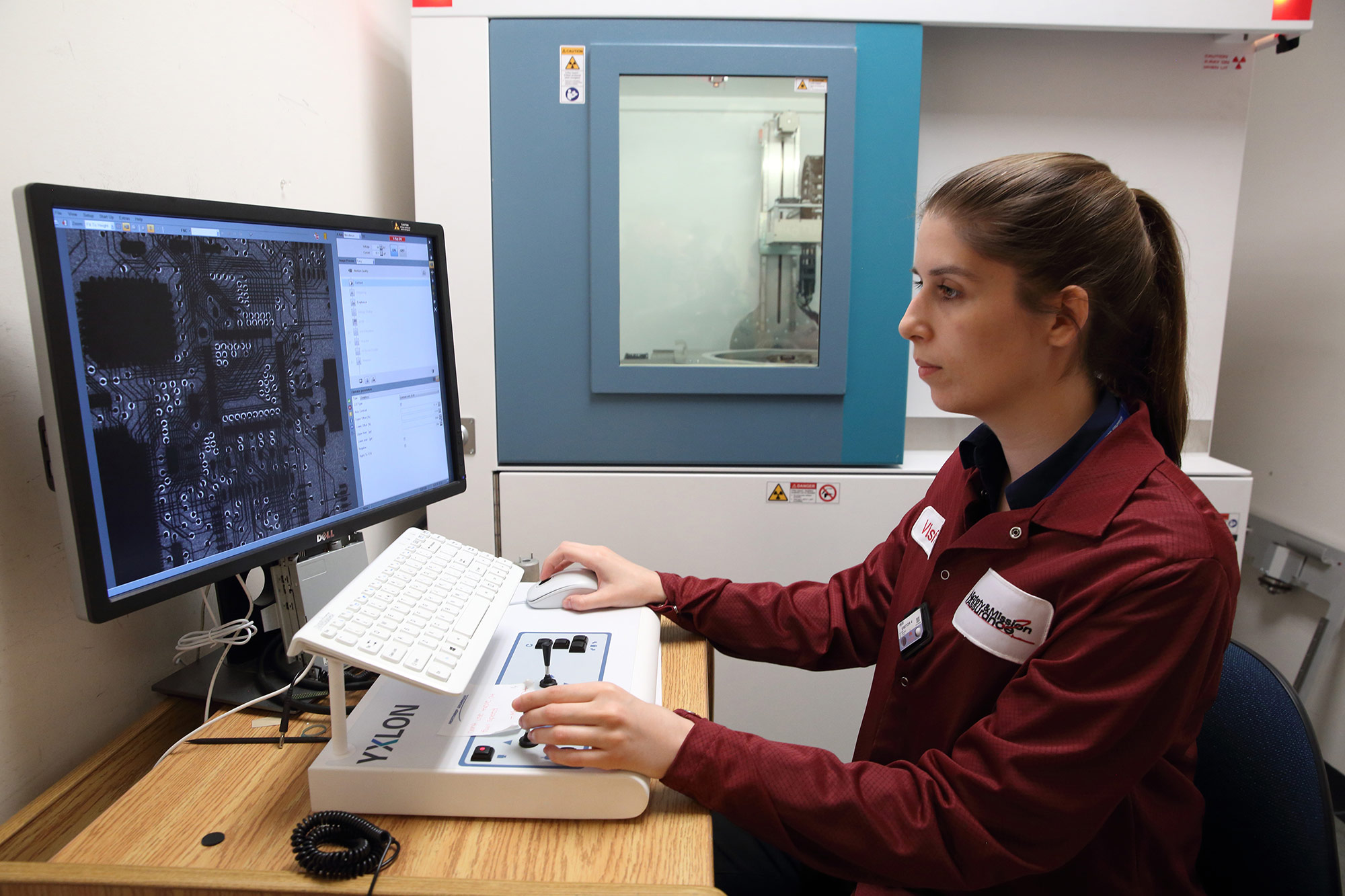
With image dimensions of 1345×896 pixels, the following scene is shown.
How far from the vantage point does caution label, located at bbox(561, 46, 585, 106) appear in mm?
1518

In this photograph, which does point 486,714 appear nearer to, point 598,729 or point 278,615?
point 598,729

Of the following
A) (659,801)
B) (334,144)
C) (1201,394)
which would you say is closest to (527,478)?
(334,144)

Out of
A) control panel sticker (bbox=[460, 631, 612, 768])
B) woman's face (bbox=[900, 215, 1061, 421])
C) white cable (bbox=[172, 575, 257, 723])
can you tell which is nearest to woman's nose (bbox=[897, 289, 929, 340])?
woman's face (bbox=[900, 215, 1061, 421])

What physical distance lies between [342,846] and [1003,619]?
0.66 metres

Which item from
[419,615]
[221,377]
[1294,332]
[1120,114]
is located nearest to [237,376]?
[221,377]

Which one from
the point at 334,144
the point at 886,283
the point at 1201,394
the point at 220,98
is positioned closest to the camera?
the point at 220,98

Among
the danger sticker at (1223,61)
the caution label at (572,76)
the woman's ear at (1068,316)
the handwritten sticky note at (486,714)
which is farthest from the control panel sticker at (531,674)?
the danger sticker at (1223,61)

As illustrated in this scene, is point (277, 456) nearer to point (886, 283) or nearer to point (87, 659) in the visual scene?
point (87, 659)

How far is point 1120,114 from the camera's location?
1717 millimetres

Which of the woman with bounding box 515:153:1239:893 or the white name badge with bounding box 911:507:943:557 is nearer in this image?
the woman with bounding box 515:153:1239:893

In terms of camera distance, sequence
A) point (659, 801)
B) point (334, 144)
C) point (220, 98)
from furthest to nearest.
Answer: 1. point (334, 144)
2. point (220, 98)
3. point (659, 801)

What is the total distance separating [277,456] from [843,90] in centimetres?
125

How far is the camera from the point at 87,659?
860 mm

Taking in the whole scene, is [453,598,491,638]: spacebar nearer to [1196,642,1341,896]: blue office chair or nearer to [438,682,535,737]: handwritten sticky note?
[438,682,535,737]: handwritten sticky note
